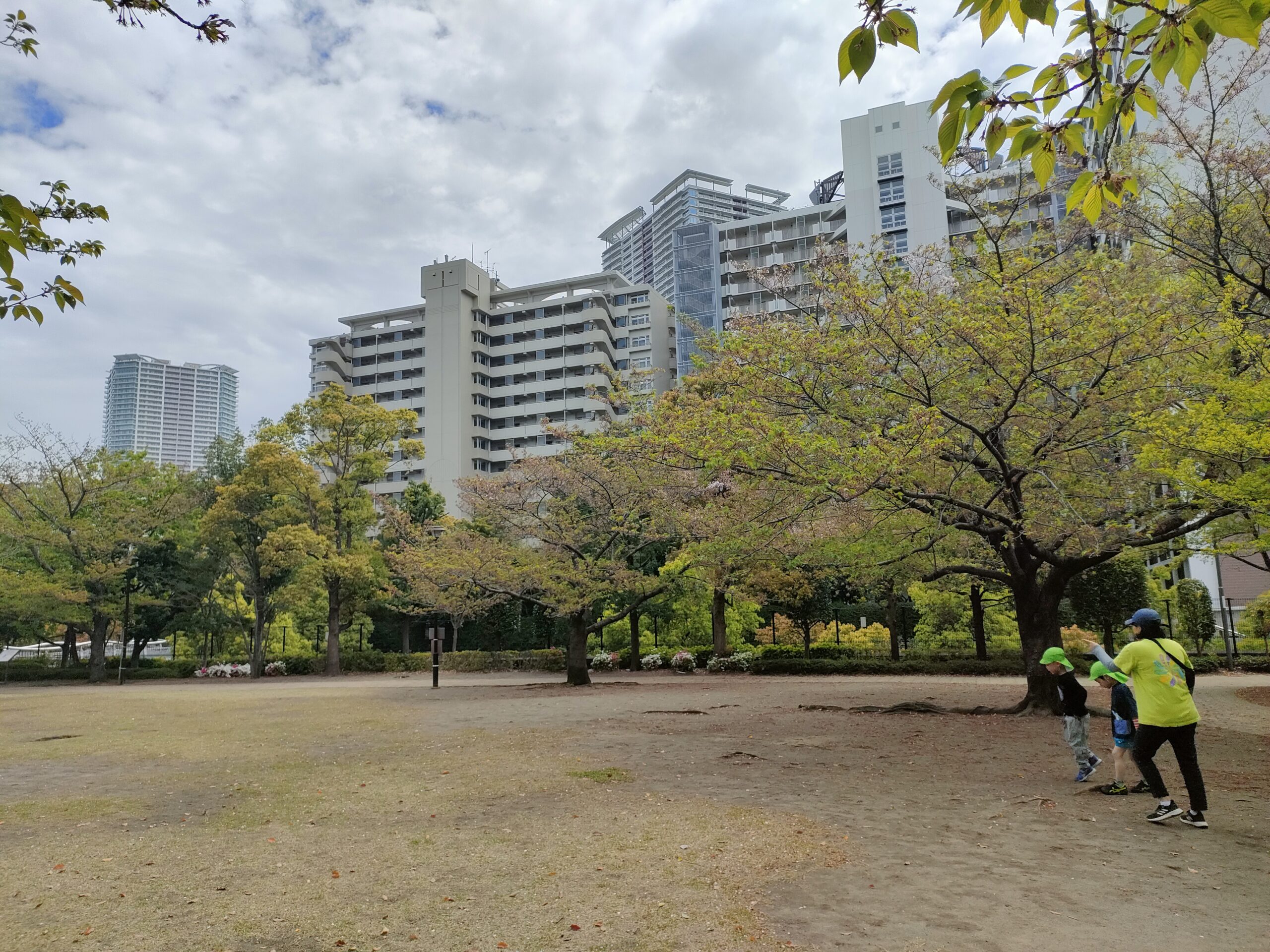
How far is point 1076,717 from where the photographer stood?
7660mm

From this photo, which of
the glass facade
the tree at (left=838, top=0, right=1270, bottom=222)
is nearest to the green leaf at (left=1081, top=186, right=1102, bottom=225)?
the tree at (left=838, top=0, right=1270, bottom=222)

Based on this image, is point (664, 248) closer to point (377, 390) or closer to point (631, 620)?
point (377, 390)

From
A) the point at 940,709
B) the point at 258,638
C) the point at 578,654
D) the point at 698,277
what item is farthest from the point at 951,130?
the point at 698,277

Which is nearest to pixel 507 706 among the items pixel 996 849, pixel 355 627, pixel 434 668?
pixel 434 668

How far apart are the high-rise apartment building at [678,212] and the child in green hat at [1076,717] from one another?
292 ft

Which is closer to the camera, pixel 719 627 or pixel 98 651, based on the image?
pixel 719 627

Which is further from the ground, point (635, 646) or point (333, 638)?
point (333, 638)

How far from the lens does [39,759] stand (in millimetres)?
10008

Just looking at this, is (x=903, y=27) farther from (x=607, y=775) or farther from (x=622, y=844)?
(x=607, y=775)

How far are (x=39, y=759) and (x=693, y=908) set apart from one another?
31.2 ft

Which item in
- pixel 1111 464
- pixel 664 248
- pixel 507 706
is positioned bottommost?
pixel 507 706

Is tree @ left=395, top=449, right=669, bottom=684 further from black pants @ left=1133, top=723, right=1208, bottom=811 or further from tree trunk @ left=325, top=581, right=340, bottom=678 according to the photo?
black pants @ left=1133, top=723, right=1208, bottom=811

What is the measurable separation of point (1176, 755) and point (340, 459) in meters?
30.2

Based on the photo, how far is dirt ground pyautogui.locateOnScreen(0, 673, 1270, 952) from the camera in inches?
160
